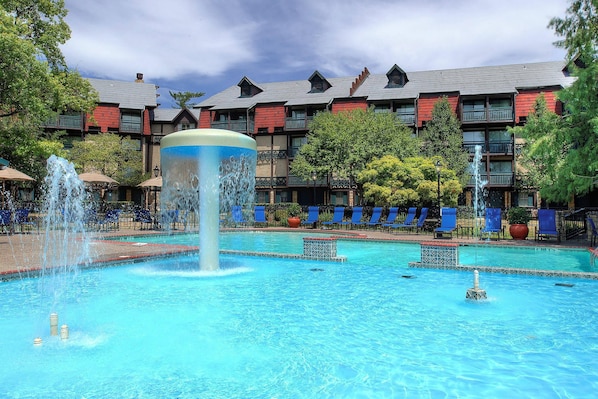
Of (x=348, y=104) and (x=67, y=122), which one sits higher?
(x=348, y=104)

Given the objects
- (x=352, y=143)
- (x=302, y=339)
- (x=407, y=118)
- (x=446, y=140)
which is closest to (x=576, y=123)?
(x=352, y=143)

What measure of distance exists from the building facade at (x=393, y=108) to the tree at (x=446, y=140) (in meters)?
4.08

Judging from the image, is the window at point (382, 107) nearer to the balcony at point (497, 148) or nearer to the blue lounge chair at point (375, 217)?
the balcony at point (497, 148)

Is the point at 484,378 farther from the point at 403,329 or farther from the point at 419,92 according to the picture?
the point at 419,92

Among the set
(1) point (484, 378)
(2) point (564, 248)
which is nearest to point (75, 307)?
(1) point (484, 378)

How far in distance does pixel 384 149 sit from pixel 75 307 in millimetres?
24111

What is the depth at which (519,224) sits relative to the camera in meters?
20.0

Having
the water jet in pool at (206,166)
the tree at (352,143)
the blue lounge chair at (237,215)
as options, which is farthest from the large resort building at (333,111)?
the water jet in pool at (206,166)

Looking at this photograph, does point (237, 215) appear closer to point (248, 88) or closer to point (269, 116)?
point (269, 116)

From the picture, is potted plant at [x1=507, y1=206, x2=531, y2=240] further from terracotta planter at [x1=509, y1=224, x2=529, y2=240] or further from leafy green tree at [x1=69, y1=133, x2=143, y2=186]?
leafy green tree at [x1=69, y1=133, x2=143, y2=186]

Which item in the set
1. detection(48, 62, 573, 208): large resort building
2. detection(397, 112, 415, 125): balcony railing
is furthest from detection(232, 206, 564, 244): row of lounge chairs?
detection(397, 112, 415, 125): balcony railing

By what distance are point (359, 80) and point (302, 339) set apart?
39.7 metres

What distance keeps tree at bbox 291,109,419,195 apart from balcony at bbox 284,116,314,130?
7.71 meters

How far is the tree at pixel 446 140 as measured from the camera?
33.3 m
